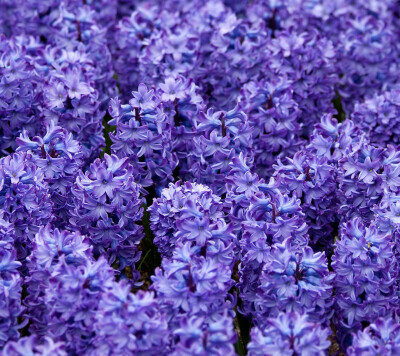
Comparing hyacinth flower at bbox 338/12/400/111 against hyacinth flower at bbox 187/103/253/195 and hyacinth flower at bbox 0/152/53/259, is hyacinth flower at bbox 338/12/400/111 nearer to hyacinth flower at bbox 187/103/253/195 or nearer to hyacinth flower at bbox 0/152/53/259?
hyacinth flower at bbox 187/103/253/195

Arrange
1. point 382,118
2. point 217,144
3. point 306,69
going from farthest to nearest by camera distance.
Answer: point 306,69, point 382,118, point 217,144

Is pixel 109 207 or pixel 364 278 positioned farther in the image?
pixel 109 207

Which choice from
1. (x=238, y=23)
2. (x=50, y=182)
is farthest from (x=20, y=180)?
(x=238, y=23)

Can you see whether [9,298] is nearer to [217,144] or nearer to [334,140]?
[217,144]

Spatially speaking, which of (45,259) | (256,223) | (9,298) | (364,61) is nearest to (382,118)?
(364,61)

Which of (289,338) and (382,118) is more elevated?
(289,338)

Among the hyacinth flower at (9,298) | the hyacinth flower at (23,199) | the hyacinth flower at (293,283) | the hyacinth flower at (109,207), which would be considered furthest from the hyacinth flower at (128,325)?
the hyacinth flower at (23,199)
